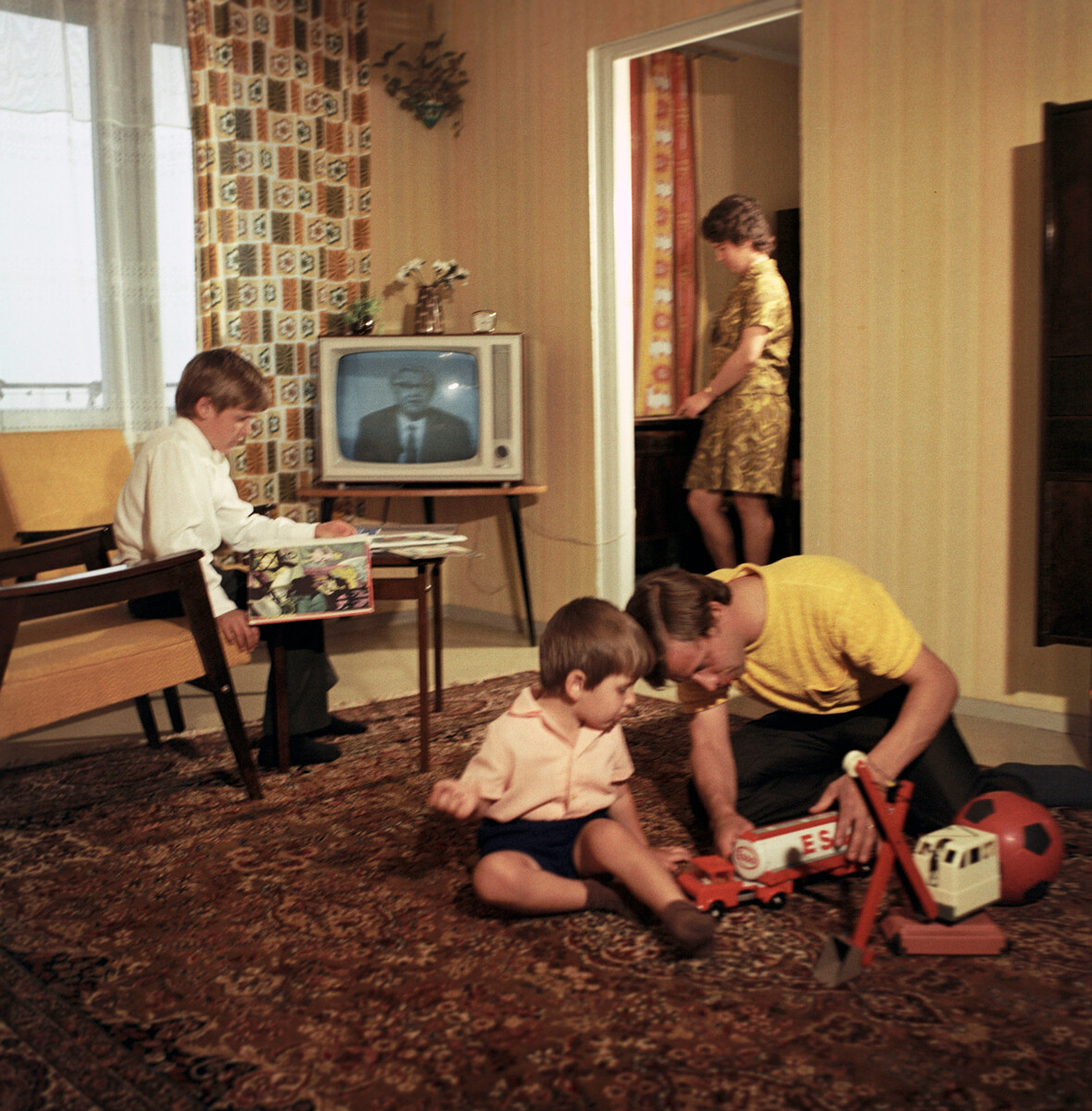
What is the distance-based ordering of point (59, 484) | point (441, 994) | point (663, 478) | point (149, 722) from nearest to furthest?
point (441, 994) → point (149, 722) → point (59, 484) → point (663, 478)

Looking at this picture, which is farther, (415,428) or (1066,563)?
(415,428)

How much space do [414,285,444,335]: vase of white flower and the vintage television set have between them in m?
0.30

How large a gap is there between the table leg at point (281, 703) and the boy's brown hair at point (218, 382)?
595 mm

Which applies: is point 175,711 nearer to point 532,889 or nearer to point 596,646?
point 532,889

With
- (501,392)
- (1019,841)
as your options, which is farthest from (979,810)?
(501,392)

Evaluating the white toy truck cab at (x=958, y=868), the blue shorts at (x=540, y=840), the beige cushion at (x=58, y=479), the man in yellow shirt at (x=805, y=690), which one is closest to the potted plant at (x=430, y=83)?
the beige cushion at (x=58, y=479)

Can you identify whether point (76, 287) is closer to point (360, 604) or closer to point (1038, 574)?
point (360, 604)

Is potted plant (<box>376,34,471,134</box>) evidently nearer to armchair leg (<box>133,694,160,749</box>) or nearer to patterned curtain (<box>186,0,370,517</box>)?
patterned curtain (<box>186,0,370,517</box>)

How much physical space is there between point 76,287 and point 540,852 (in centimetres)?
285

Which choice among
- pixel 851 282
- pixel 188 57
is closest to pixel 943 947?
pixel 851 282

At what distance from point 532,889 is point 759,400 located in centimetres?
251

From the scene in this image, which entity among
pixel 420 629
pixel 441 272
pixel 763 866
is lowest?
pixel 763 866

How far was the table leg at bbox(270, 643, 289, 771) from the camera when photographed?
8.89 ft

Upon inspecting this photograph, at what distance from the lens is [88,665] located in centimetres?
229
